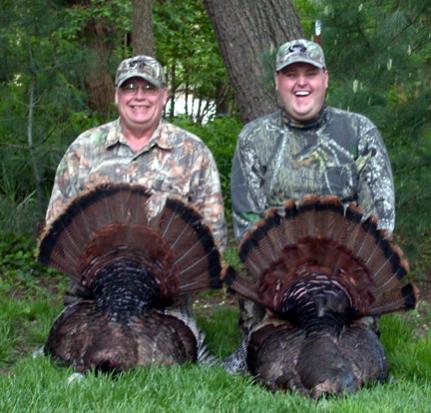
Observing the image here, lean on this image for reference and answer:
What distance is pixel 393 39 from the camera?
18.1 feet

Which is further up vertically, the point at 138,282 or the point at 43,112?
the point at 43,112

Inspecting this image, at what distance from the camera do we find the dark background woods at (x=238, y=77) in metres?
5.53

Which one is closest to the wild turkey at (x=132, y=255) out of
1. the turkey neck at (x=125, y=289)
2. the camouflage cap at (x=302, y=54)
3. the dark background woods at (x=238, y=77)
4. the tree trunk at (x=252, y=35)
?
the turkey neck at (x=125, y=289)

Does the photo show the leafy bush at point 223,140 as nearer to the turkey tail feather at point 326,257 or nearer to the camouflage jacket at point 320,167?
the camouflage jacket at point 320,167

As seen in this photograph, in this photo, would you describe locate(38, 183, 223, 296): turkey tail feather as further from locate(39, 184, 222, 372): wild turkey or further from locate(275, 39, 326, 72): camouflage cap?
locate(275, 39, 326, 72): camouflage cap

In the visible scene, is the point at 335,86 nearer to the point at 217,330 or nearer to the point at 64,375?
the point at 217,330

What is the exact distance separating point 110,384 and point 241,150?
1464 millimetres

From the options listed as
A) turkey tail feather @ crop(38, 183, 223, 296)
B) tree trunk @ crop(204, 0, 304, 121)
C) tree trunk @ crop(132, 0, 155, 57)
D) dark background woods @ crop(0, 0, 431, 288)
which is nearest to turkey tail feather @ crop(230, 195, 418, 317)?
turkey tail feather @ crop(38, 183, 223, 296)

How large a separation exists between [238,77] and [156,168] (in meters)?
1.84

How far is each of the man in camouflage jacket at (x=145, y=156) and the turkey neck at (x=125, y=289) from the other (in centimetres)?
51

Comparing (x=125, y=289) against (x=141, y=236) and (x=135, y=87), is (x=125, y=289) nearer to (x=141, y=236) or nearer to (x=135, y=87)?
(x=141, y=236)

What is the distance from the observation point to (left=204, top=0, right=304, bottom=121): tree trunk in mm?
6266

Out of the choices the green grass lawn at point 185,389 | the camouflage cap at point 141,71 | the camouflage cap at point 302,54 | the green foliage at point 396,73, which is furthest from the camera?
the green foliage at point 396,73

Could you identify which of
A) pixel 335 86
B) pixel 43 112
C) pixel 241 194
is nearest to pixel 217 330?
pixel 241 194
